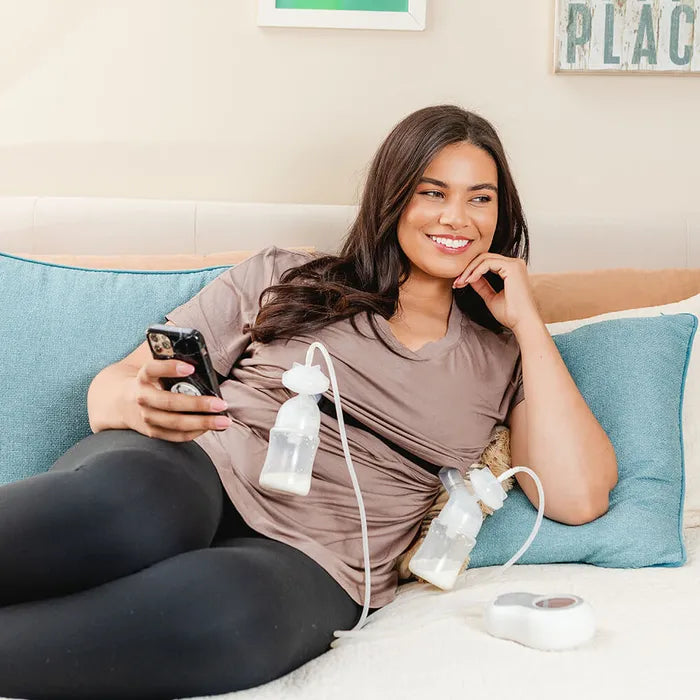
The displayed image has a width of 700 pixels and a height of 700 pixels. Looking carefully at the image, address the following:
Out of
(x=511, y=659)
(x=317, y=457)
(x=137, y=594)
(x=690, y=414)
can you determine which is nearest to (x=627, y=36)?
(x=690, y=414)

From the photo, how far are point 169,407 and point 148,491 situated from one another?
0.13 metres

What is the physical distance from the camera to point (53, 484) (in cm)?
114

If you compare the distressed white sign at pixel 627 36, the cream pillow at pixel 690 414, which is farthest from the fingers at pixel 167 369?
the distressed white sign at pixel 627 36

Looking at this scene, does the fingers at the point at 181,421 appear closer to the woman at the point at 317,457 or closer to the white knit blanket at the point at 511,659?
the woman at the point at 317,457

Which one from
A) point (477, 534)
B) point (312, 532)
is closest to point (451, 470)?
point (477, 534)

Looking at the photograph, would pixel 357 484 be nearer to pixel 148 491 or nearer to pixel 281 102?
pixel 148 491

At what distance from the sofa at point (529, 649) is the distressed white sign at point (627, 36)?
864mm

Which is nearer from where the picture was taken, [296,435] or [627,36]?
[296,435]

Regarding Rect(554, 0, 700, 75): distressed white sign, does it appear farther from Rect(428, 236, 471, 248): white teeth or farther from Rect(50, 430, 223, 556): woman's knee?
Rect(50, 430, 223, 556): woman's knee

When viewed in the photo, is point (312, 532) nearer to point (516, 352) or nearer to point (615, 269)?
point (516, 352)

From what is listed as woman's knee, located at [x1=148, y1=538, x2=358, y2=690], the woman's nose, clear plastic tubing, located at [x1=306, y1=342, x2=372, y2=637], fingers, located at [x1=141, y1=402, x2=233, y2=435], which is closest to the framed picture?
the woman's nose

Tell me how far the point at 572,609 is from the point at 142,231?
1.29 m

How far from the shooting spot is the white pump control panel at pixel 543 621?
1.08 meters

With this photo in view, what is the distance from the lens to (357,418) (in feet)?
4.82
